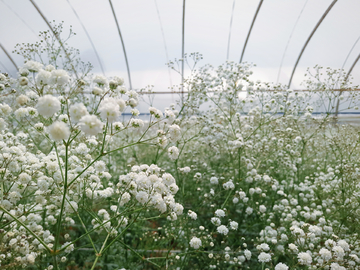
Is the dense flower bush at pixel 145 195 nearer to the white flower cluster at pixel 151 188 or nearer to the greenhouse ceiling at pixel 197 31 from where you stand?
the white flower cluster at pixel 151 188

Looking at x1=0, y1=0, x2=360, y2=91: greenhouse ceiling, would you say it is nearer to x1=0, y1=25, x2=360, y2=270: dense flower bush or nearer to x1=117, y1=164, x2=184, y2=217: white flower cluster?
x1=0, y1=25, x2=360, y2=270: dense flower bush

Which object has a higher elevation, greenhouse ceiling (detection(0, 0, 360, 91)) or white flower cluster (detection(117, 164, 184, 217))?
greenhouse ceiling (detection(0, 0, 360, 91))

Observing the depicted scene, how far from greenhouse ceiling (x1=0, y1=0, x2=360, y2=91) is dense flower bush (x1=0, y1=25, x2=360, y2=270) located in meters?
5.46

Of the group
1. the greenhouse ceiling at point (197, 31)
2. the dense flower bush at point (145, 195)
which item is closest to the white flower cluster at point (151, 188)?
the dense flower bush at point (145, 195)

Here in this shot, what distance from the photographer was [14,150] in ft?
7.43

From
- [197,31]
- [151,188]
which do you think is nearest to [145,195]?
[151,188]

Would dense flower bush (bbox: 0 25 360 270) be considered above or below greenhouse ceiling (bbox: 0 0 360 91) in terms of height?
below

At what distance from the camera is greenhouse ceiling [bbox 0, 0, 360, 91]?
9453 mm

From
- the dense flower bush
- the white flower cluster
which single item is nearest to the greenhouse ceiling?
the dense flower bush

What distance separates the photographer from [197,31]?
35.0 feet

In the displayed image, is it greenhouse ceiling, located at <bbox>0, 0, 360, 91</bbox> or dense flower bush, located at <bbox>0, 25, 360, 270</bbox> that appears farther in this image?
greenhouse ceiling, located at <bbox>0, 0, 360, 91</bbox>

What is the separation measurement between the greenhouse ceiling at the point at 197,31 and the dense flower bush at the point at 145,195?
17.9ft

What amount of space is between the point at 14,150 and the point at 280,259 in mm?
3996

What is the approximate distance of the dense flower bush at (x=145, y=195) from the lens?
6.23 feet
